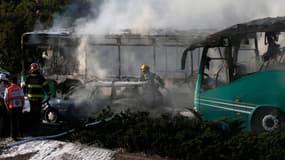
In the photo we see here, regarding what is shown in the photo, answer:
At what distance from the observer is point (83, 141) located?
925cm

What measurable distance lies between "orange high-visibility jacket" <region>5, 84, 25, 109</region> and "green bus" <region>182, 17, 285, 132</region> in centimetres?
385

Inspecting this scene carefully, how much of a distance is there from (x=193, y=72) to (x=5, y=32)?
46.5ft

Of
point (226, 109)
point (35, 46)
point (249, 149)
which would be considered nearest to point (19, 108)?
point (226, 109)

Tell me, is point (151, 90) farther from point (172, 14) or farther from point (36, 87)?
point (172, 14)

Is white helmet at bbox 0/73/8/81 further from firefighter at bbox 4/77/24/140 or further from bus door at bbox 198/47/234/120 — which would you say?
bus door at bbox 198/47/234/120

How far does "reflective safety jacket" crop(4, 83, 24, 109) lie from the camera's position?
10.7m

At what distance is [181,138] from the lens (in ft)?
26.1

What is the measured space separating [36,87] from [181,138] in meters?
5.14

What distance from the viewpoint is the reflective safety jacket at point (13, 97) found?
35.1 ft

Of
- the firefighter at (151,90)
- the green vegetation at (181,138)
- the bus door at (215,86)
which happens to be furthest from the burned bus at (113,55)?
the green vegetation at (181,138)

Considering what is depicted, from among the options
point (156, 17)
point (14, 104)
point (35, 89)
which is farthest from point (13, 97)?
point (156, 17)

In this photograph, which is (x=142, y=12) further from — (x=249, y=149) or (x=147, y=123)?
(x=249, y=149)

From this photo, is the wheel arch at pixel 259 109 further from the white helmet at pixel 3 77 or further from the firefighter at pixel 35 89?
the white helmet at pixel 3 77

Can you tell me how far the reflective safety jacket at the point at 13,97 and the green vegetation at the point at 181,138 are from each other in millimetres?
1790
